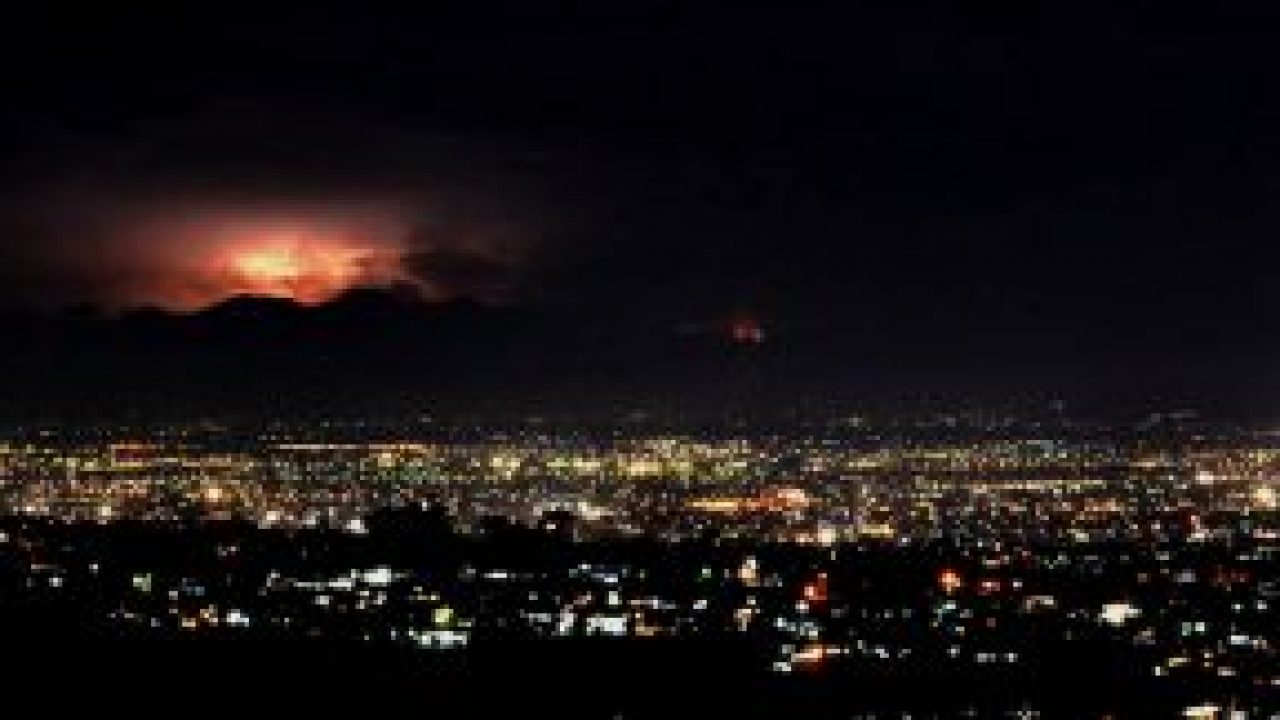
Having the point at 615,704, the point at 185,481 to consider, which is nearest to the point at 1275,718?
the point at 615,704

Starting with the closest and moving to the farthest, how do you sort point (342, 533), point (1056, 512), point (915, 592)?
point (915, 592) → point (342, 533) → point (1056, 512)

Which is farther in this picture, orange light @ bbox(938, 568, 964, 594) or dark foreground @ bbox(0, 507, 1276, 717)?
orange light @ bbox(938, 568, 964, 594)

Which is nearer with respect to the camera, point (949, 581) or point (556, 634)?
point (556, 634)

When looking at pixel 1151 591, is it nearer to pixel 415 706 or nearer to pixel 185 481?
pixel 415 706

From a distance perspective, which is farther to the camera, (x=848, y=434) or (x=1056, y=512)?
(x=848, y=434)

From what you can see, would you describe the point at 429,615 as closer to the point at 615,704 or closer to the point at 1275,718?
the point at 615,704

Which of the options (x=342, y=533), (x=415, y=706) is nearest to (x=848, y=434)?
(x=342, y=533)

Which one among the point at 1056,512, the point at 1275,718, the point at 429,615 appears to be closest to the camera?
the point at 1275,718

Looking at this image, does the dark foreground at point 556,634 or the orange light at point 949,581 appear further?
the orange light at point 949,581

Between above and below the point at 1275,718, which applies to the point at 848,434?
above

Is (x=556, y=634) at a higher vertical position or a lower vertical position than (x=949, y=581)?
lower
